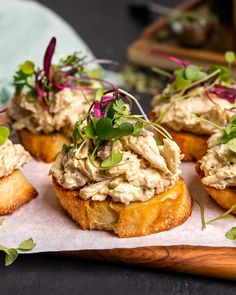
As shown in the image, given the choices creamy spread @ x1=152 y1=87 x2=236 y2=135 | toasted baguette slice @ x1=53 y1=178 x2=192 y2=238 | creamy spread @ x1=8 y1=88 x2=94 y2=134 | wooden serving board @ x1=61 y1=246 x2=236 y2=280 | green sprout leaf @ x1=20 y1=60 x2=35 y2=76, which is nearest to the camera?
wooden serving board @ x1=61 y1=246 x2=236 y2=280

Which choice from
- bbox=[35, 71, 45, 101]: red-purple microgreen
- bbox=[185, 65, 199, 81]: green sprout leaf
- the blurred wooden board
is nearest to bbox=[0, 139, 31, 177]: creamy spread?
bbox=[35, 71, 45, 101]: red-purple microgreen

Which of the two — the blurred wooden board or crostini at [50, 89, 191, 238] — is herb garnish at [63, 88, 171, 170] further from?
the blurred wooden board

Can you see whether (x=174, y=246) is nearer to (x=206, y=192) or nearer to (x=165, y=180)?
(x=165, y=180)

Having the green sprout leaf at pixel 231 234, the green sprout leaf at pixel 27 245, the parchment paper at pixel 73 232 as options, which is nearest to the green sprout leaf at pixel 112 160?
the parchment paper at pixel 73 232

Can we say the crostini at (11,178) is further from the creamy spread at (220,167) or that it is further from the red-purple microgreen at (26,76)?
the creamy spread at (220,167)

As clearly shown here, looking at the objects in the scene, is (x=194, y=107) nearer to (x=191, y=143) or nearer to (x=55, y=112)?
(x=191, y=143)

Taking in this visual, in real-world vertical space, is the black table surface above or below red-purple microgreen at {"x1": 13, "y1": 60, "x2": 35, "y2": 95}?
below

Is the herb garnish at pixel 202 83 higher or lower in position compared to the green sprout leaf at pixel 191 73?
lower
